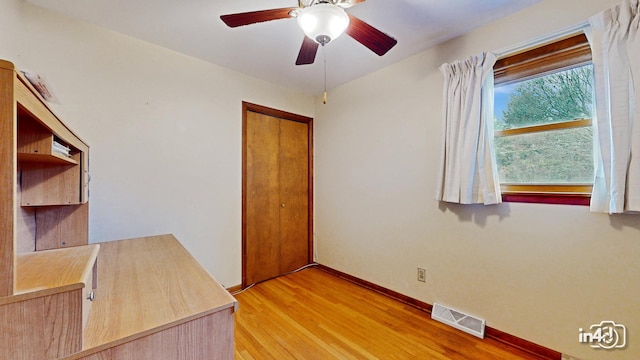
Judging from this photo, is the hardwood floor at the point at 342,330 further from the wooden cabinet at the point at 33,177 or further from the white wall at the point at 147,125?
the wooden cabinet at the point at 33,177

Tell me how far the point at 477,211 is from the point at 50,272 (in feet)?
7.86

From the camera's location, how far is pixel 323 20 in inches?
48.8

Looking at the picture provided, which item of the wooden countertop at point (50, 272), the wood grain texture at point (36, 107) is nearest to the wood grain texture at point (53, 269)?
the wooden countertop at point (50, 272)

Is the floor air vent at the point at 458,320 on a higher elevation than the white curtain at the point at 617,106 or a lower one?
lower

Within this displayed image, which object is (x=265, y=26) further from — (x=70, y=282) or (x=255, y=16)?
(x=70, y=282)

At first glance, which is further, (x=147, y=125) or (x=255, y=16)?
(x=147, y=125)

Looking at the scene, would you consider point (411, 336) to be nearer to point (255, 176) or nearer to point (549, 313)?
point (549, 313)

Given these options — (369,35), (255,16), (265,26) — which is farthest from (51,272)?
(265,26)

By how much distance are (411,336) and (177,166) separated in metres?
2.43

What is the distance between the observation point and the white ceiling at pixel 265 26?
1.68 m

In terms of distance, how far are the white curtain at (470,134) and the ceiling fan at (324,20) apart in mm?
841

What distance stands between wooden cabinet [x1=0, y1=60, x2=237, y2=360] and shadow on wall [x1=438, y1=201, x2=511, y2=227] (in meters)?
1.85

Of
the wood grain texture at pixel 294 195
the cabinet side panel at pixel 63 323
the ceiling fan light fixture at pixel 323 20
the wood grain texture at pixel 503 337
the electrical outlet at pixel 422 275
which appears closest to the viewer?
the cabinet side panel at pixel 63 323

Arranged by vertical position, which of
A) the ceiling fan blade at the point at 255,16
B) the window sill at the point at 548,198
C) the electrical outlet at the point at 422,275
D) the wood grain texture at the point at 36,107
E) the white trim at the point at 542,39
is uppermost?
the white trim at the point at 542,39
